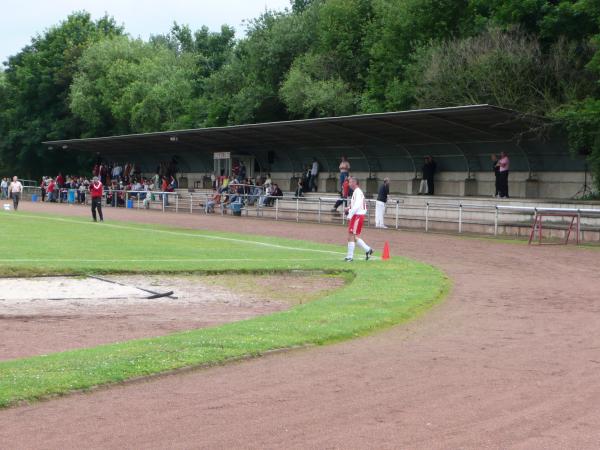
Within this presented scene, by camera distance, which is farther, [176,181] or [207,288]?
[176,181]

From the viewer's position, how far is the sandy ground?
6.22 meters

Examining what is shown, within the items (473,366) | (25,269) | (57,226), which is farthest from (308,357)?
(57,226)

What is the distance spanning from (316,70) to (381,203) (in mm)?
21488

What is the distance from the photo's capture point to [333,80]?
167 ft

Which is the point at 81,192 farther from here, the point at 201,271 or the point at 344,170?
the point at 201,271

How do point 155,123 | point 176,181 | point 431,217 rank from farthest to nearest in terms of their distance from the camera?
point 155,123
point 176,181
point 431,217

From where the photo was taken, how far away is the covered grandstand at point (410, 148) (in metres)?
31.4

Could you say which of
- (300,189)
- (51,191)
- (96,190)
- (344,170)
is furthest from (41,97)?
(344,170)

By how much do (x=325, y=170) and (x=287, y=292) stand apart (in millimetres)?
28140

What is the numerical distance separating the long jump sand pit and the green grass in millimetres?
662

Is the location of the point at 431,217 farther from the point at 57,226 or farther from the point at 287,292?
the point at 287,292

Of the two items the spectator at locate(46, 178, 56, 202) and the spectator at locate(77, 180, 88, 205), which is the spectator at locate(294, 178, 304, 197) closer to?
the spectator at locate(77, 180, 88, 205)

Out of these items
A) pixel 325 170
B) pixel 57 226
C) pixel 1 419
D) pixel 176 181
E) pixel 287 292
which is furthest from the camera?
pixel 176 181

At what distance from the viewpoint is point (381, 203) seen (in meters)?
32.7
